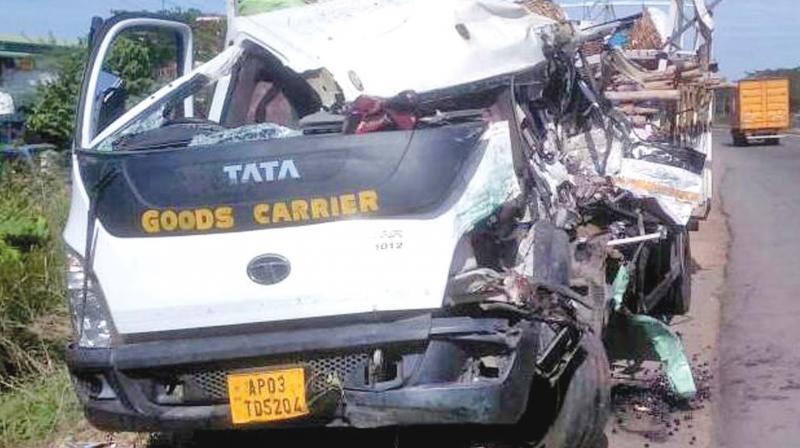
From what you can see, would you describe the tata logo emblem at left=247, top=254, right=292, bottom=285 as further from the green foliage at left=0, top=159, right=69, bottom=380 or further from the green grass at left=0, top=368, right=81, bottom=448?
the green foliage at left=0, top=159, right=69, bottom=380

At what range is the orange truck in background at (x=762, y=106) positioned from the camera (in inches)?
1559

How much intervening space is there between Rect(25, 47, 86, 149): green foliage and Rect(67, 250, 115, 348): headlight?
10.0 metres

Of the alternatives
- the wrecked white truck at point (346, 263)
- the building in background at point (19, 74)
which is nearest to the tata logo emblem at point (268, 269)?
the wrecked white truck at point (346, 263)

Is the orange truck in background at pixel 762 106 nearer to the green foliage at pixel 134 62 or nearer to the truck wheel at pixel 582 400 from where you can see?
the green foliage at pixel 134 62

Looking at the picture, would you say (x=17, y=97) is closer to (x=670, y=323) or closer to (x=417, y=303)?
(x=670, y=323)

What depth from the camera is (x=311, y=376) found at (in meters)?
4.72

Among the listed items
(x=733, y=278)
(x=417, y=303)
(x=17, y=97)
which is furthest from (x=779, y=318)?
(x=17, y=97)

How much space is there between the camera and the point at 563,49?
20.7ft

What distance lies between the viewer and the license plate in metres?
4.67

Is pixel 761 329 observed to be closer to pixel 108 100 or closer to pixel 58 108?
pixel 108 100

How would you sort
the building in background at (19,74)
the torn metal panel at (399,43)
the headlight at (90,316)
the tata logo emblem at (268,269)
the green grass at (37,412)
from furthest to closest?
1. the building in background at (19,74)
2. the green grass at (37,412)
3. the torn metal panel at (399,43)
4. the headlight at (90,316)
5. the tata logo emblem at (268,269)

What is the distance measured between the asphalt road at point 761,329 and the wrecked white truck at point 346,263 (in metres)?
1.43

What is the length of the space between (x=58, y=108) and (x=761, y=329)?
31.3 ft

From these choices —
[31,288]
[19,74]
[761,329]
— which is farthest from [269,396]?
[19,74]
